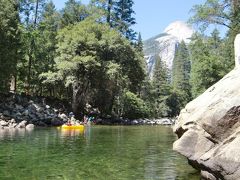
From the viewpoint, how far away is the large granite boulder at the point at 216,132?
1141cm

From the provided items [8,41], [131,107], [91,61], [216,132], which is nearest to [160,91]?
[131,107]

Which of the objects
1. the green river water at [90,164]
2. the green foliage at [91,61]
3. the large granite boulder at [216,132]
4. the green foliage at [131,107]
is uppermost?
the green foliage at [91,61]

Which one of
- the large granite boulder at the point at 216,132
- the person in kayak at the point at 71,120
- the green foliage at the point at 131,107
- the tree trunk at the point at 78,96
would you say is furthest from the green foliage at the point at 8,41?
the large granite boulder at the point at 216,132

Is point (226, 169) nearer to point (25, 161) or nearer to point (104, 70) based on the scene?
point (25, 161)

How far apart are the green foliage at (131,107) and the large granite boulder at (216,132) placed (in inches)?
2511

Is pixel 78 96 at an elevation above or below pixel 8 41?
below

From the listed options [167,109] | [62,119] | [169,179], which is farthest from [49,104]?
[167,109]

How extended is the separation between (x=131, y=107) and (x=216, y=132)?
6786 cm

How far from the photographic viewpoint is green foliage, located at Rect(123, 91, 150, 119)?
7888cm

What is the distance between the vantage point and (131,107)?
80250mm

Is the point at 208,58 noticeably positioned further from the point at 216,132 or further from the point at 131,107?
the point at 216,132

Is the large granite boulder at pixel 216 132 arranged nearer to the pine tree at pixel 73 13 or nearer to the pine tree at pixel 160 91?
the pine tree at pixel 73 13

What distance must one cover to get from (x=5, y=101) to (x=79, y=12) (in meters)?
26.0

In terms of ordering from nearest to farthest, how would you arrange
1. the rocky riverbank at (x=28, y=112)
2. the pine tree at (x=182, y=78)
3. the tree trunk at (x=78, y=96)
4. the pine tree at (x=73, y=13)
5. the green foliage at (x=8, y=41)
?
1. the rocky riverbank at (x=28, y=112)
2. the green foliage at (x=8, y=41)
3. the tree trunk at (x=78, y=96)
4. the pine tree at (x=73, y=13)
5. the pine tree at (x=182, y=78)
